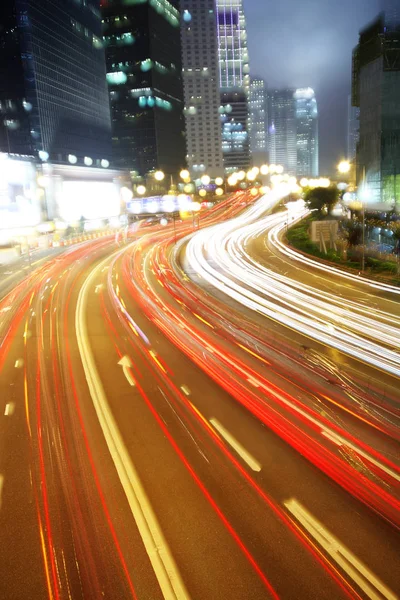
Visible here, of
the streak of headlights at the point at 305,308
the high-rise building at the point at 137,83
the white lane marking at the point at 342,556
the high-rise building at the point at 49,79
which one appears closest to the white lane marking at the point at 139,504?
the white lane marking at the point at 342,556

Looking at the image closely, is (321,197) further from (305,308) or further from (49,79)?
(49,79)

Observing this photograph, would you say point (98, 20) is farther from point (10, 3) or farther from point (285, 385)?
point (285, 385)

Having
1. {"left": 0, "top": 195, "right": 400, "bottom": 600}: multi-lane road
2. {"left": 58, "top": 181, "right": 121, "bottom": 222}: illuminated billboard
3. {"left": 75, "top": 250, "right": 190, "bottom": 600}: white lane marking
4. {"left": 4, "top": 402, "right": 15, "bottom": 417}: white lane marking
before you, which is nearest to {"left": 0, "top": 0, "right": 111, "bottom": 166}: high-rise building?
{"left": 58, "top": 181, "right": 121, "bottom": 222}: illuminated billboard

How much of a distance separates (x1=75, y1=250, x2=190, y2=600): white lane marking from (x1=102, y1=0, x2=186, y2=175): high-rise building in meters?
146

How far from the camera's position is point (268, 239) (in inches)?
2098

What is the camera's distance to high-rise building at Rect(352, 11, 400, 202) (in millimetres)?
54906

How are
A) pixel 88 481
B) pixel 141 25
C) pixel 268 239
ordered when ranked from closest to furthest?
1. pixel 88 481
2. pixel 268 239
3. pixel 141 25

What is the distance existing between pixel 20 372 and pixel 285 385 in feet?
28.2

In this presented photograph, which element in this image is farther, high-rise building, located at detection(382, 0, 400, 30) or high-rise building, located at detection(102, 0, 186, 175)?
high-rise building, located at detection(102, 0, 186, 175)

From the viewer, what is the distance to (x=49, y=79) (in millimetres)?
88625

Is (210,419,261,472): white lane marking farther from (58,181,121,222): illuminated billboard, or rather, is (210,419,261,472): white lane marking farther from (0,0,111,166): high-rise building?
(0,0,111,166): high-rise building

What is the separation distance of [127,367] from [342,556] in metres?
9.38

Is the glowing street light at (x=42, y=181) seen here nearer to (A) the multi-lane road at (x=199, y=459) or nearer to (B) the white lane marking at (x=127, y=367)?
(A) the multi-lane road at (x=199, y=459)

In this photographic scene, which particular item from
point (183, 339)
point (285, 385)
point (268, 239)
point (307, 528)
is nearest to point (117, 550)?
point (307, 528)
